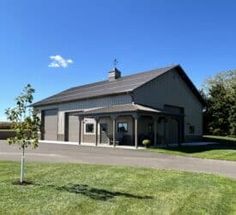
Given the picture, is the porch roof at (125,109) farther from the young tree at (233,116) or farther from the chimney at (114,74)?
the young tree at (233,116)

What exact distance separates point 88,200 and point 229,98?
137 feet

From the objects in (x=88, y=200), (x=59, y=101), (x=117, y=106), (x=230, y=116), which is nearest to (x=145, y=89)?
(x=117, y=106)

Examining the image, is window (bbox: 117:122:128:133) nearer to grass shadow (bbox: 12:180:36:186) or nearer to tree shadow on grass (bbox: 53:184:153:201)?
grass shadow (bbox: 12:180:36:186)

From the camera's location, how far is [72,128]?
36375mm

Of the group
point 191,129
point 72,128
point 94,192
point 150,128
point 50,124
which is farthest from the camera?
point 50,124

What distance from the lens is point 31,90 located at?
9961mm

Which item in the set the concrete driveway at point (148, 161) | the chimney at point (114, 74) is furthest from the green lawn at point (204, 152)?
the chimney at point (114, 74)

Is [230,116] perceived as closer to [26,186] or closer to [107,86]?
[107,86]

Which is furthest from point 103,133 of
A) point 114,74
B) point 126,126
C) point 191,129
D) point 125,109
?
point 191,129

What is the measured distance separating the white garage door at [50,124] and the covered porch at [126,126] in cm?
598

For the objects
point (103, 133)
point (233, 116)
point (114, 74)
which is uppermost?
point (114, 74)

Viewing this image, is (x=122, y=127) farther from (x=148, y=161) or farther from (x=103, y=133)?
(x=148, y=161)

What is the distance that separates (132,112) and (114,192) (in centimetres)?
1750

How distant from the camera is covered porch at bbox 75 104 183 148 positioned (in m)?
27.7
